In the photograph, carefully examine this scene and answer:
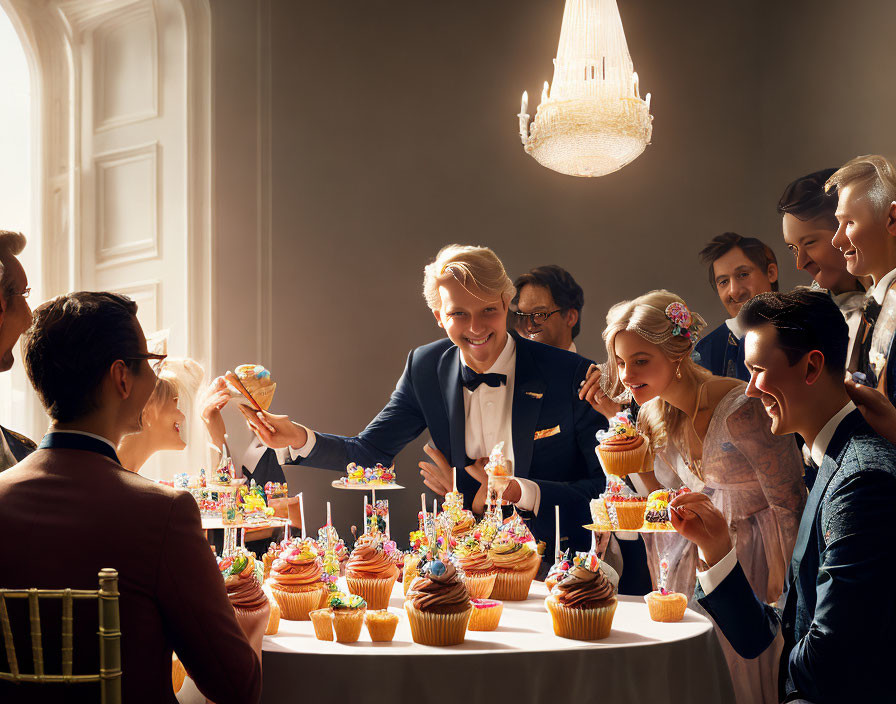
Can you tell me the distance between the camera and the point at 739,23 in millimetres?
7219

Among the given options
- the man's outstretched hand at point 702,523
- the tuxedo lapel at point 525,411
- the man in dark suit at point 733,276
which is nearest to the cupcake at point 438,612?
the man's outstretched hand at point 702,523

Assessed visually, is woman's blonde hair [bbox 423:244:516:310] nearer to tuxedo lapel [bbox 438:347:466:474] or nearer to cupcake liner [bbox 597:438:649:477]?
tuxedo lapel [bbox 438:347:466:474]

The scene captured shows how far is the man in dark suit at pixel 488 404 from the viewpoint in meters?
4.03

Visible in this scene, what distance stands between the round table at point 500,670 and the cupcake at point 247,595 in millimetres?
112

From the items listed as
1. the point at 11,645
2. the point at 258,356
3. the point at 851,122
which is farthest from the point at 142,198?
the point at 851,122

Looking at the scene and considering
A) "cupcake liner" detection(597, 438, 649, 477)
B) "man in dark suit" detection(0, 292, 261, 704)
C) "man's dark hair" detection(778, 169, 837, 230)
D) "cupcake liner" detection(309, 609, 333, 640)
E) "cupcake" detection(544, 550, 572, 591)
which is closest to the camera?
"man in dark suit" detection(0, 292, 261, 704)

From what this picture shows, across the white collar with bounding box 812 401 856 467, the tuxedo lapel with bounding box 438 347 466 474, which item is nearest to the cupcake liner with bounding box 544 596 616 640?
the white collar with bounding box 812 401 856 467

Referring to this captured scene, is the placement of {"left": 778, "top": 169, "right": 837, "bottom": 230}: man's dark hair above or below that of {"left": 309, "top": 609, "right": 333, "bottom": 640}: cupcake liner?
above

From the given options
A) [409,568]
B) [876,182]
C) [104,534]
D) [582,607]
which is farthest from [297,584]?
[876,182]

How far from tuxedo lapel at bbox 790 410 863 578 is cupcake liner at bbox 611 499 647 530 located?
952 millimetres

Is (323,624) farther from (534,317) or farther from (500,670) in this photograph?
(534,317)

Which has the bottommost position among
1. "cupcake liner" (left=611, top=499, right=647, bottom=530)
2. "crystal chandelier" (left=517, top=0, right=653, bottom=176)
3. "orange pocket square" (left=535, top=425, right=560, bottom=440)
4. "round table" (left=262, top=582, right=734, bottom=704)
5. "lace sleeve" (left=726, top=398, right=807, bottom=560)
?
"round table" (left=262, top=582, right=734, bottom=704)

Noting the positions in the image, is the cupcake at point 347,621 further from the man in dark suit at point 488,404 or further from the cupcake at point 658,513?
the man in dark suit at point 488,404

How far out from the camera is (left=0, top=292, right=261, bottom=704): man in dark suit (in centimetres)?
179
